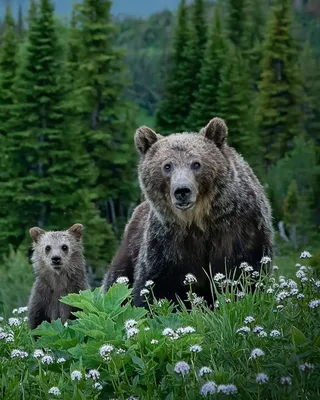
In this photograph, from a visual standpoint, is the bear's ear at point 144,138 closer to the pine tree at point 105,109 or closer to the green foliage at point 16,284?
the green foliage at point 16,284

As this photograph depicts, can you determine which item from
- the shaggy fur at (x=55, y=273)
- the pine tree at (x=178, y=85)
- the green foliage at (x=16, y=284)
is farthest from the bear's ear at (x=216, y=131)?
the pine tree at (x=178, y=85)

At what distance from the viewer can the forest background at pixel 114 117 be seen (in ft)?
168

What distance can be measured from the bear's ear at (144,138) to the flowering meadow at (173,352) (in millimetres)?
2930

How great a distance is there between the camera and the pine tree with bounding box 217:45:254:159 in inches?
2237

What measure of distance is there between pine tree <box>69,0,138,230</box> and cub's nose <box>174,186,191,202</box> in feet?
154

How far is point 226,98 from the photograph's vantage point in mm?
58938

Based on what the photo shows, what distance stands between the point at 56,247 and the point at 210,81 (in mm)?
49949

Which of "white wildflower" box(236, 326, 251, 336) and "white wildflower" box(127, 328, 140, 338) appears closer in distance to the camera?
"white wildflower" box(127, 328, 140, 338)

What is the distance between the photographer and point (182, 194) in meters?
8.88

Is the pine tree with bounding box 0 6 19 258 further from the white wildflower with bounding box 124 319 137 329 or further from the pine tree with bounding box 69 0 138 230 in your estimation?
the white wildflower with bounding box 124 319 137 329

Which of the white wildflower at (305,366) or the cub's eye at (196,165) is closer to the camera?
the white wildflower at (305,366)

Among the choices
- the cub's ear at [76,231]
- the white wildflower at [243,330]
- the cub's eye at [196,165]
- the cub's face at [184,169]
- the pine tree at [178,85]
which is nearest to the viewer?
the white wildflower at [243,330]

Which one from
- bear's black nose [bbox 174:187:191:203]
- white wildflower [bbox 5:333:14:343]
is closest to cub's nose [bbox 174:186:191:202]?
bear's black nose [bbox 174:187:191:203]

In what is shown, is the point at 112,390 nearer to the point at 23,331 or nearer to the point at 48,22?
the point at 23,331
